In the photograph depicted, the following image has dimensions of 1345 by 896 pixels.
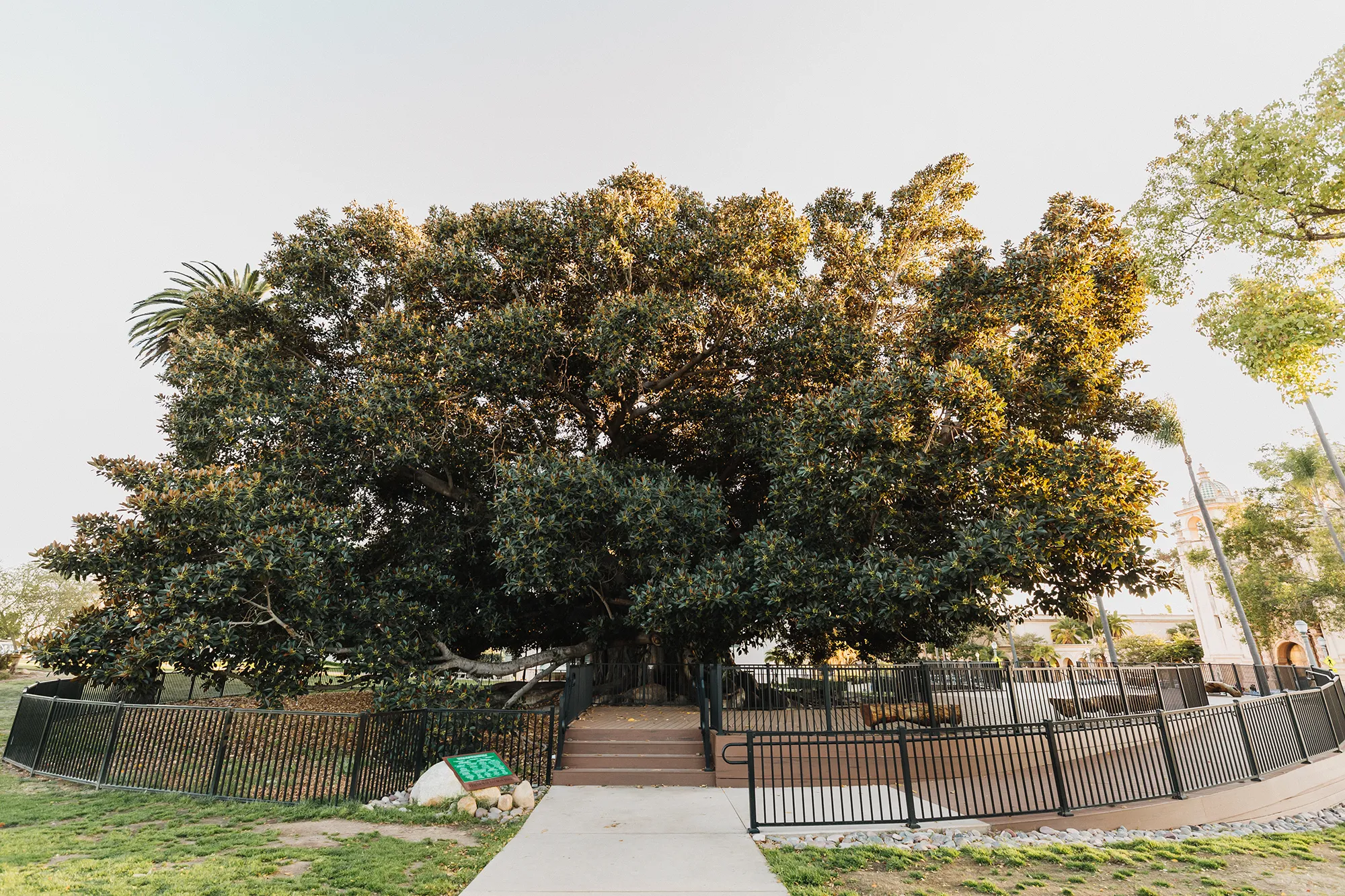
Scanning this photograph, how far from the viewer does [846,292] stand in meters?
17.1

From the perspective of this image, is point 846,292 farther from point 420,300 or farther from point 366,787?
point 366,787

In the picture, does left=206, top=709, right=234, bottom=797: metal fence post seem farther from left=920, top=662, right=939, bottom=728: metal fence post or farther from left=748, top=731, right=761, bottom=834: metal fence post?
left=920, top=662, right=939, bottom=728: metal fence post

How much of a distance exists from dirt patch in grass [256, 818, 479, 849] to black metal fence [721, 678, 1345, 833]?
3897mm

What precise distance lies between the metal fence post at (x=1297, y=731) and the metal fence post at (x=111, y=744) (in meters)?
20.5

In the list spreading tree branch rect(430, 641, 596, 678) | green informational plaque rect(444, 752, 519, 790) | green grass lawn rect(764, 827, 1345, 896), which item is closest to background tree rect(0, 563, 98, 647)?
spreading tree branch rect(430, 641, 596, 678)

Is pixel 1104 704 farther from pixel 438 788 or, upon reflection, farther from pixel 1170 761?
pixel 438 788

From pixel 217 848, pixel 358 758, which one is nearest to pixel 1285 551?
pixel 358 758

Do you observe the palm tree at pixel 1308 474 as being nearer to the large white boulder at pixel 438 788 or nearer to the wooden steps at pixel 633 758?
the wooden steps at pixel 633 758

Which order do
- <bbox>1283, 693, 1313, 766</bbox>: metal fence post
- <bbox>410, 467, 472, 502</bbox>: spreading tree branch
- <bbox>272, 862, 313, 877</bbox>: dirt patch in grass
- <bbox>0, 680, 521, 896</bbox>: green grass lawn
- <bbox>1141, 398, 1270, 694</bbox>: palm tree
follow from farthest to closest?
<bbox>1141, 398, 1270, 694</bbox>: palm tree
<bbox>410, 467, 472, 502</bbox>: spreading tree branch
<bbox>1283, 693, 1313, 766</bbox>: metal fence post
<bbox>272, 862, 313, 877</bbox>: dirt patch in grass
<bbox>0, 680, 521, 896</bbox>: green grass lawn

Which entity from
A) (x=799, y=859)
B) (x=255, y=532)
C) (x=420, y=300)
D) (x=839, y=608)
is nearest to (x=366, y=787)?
(x=255, y=532)

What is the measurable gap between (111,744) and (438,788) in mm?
6239

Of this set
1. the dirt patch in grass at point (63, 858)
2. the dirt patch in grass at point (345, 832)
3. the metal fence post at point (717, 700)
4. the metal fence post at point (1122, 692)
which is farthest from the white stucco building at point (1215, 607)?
the dirt patch in grass at point (63, 858)

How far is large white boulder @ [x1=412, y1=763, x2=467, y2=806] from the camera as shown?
28.7 ft

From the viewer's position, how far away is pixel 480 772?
9.00 meters
